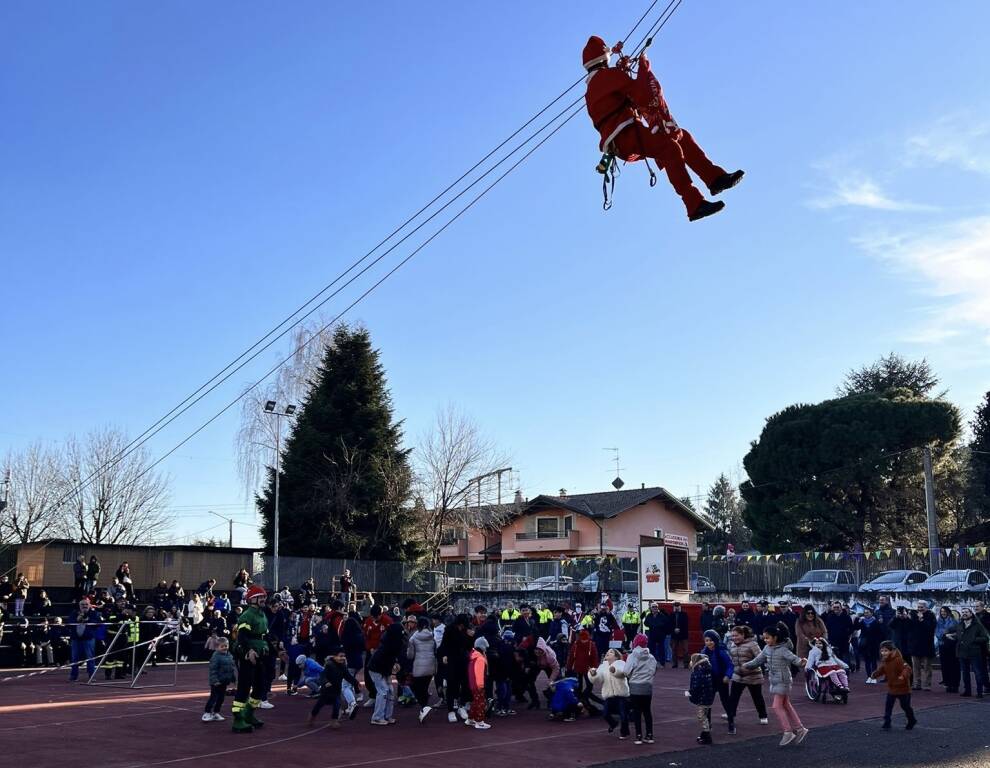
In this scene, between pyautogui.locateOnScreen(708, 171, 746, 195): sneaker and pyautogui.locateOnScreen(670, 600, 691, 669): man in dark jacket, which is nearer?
pyautogui.locateOnScreen(708, 171, 746, 195): sneaker

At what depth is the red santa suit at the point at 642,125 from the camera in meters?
8.15

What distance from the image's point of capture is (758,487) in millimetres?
54781

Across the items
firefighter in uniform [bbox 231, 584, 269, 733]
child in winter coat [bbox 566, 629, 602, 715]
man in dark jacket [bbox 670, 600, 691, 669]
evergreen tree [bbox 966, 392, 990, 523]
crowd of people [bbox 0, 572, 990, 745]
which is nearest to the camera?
firefighter in uniform [bbox 231, 584, 269, 733]

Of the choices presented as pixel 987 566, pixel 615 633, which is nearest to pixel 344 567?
pixel 615 633

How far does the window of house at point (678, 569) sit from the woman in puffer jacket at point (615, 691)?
18.0 meters

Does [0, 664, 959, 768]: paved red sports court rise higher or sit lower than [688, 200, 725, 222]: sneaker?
lower

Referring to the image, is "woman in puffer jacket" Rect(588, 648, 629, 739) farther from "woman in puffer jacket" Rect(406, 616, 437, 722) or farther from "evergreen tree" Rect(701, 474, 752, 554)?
"evergreen tree" Rect(701, 474, 752, 554)

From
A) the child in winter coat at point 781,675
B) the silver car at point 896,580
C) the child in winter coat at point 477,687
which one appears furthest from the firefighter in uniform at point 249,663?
the silver car at point 896,580

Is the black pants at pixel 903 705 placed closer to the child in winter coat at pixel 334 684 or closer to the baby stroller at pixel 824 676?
the baby stroller at pixel 824 676

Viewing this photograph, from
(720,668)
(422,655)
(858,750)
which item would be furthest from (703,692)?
(422,655)

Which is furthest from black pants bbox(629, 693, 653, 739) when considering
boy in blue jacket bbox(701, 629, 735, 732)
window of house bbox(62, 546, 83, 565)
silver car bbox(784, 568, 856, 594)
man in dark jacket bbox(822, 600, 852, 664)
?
window of house bbox(62, 546, 83, 565)

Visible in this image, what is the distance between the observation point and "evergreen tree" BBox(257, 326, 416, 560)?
44875mm

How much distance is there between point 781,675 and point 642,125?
332 inches

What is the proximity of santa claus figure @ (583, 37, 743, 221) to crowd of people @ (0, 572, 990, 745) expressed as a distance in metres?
7.59
